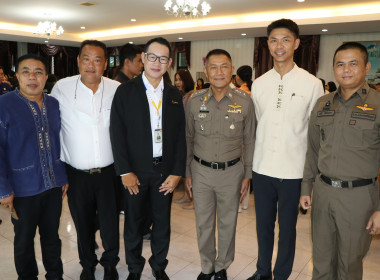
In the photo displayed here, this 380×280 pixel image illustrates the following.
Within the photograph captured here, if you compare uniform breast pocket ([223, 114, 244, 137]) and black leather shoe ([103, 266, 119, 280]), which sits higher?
uniform breast pocket ([223, 114, 244, 137])

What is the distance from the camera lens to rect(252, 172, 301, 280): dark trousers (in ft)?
7.54

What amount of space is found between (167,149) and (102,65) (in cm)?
77

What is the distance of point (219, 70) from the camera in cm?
233

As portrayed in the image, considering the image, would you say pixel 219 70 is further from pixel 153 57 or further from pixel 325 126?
pixel 325 126

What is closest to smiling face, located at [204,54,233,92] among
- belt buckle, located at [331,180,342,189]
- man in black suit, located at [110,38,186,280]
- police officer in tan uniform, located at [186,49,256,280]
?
police officer in tan uniform, located at [186,49,256,280]

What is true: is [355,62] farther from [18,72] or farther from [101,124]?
[18,72]

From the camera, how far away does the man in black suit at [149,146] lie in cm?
224

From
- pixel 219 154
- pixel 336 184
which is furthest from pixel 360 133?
pixel 219 154

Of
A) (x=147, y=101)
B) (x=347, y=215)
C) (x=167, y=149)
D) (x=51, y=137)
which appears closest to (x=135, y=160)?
(x=167, y=149)

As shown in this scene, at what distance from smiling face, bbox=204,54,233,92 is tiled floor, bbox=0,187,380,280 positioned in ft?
5.01

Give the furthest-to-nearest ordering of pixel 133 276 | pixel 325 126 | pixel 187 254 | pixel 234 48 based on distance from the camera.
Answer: pixel 234 48 → pixel 187 254 → pixel 133 276 → pixel 325 126

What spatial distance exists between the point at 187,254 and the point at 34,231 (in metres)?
1.37

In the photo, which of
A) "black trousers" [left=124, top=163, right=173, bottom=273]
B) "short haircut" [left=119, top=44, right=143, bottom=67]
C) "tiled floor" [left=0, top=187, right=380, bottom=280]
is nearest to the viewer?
"black trousers" [left=124, top=163, right=173, bottom=273]

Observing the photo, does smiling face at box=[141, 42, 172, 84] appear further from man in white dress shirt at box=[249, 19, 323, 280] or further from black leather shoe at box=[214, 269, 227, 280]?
black leather shoe at box=[214, 269, 227, 280]
